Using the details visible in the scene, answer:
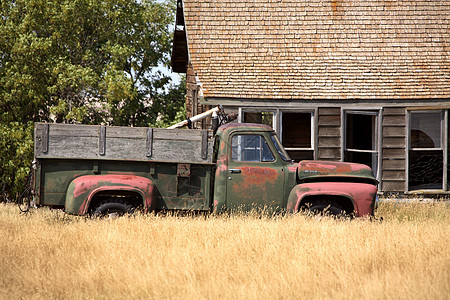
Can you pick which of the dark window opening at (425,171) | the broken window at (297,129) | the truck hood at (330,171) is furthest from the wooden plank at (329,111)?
the truck hood at (330,171)

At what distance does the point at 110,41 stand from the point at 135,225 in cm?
1623

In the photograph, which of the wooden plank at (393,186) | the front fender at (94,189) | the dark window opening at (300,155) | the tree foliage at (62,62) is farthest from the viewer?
the tree foliage at (62,62)

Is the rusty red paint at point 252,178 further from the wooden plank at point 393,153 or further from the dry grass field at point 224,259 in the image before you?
the wooden plank at point 393,153

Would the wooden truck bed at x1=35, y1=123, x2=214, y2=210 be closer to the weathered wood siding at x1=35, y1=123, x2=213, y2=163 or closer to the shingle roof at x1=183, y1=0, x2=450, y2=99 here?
the weathered wood siding at x1=35, y1=123, x2=213, y2=163

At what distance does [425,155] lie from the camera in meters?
14.2

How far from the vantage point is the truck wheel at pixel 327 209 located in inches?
319

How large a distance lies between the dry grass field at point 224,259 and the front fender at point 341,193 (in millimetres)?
235

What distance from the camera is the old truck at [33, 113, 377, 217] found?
7.79m

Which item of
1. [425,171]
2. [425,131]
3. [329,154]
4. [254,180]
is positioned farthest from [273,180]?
[425,131]

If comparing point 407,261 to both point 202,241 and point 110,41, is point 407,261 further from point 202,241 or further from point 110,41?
point 110,41

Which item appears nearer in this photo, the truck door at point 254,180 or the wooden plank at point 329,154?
the truck door at point 254,180

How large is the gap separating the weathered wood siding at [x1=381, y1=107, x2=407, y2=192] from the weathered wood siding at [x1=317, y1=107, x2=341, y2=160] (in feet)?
3.94

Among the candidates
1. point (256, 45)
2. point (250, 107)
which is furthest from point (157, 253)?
point (256, 45)

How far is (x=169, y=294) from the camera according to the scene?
5.26 metres
